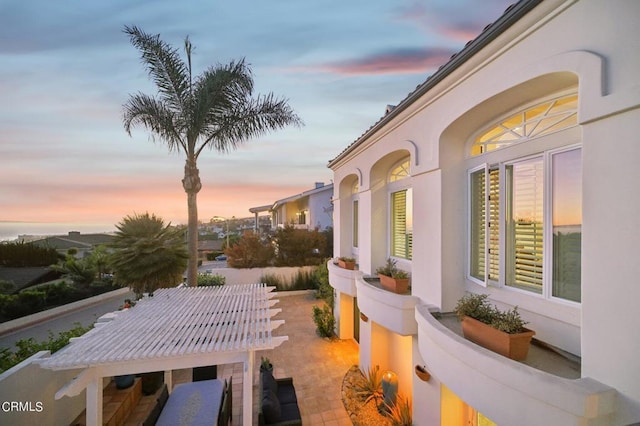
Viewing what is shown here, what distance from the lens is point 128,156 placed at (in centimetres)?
1471

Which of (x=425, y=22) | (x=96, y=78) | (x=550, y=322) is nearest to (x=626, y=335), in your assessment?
(x=550, y=322)

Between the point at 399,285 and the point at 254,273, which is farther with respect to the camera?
the point at 254,273

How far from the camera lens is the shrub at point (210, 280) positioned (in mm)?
16878

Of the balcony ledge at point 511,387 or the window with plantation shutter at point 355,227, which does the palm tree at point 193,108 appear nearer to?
the window with plantation shutter at point 355,227

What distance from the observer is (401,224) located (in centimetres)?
782

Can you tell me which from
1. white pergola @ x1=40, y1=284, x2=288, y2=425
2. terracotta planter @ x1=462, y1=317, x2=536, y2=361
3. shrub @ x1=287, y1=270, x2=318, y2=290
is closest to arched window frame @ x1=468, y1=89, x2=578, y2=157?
terracotta planter @ x1=462, y1=317, x2=536, y2=361

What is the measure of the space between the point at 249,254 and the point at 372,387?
536 inches

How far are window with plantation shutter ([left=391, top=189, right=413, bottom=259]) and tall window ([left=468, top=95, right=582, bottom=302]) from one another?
2.34m

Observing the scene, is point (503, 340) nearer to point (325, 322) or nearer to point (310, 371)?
point (310, 371)

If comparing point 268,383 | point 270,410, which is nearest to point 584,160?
point 270,410

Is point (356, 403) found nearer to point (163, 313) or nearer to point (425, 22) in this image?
point (163, 313)

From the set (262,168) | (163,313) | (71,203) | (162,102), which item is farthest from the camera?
(262,168)

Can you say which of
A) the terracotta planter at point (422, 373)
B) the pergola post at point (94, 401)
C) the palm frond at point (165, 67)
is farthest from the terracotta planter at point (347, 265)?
the palm frond at point (165, 67)

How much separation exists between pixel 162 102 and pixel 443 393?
13241 mm
